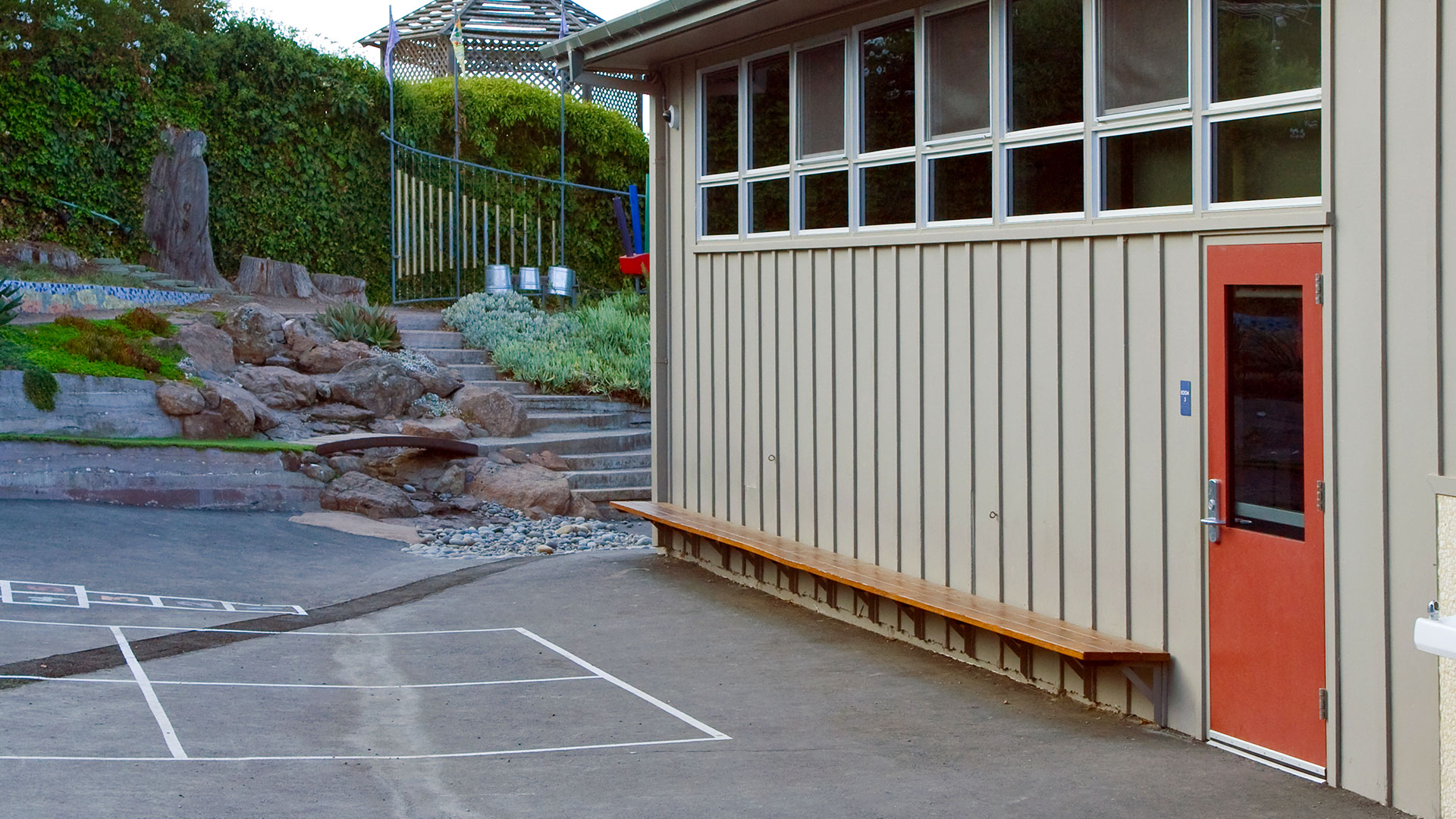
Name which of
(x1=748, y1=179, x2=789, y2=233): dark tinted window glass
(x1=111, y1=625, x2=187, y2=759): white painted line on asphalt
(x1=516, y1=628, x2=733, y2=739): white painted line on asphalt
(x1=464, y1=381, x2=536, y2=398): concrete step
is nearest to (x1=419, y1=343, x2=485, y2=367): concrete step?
(x1=464, y1=381, x2=536, y2=398): concrete step

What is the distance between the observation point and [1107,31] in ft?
23.2

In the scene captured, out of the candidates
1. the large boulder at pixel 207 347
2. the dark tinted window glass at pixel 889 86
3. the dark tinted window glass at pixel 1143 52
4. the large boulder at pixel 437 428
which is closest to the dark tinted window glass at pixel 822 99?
the dark tinted window glass at pixel 889 86

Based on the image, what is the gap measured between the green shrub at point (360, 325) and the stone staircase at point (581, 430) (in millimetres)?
439

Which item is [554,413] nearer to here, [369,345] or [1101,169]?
[369,345]

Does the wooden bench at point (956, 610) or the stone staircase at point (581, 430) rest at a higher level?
the stone staircase at point (581, 430)

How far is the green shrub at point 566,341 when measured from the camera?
17359 mm

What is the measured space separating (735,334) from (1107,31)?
167 inches

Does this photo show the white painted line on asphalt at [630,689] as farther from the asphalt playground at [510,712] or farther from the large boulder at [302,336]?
the large boulder at [302,336]

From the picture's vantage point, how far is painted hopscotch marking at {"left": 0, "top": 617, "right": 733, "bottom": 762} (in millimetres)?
6023

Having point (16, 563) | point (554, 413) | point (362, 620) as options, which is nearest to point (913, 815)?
point (362, 620)

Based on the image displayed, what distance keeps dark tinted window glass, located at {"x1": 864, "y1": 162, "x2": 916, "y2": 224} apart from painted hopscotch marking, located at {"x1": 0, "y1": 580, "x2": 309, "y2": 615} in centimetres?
470

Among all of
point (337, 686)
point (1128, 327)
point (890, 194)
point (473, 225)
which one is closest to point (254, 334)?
point (473, 225)

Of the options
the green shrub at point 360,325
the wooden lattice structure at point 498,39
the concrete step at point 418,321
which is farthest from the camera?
the wooden lattice structure at point 498,39

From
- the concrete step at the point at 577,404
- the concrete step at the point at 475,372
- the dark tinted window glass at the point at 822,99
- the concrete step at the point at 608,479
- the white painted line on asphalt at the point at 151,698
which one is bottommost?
the white painted line on asphalt at the point at 151,698
